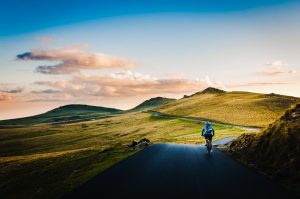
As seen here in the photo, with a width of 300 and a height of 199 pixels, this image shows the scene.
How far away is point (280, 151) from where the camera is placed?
18.4m

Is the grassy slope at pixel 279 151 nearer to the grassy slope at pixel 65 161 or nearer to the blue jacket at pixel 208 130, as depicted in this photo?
the blue jacket at pixel 208 130

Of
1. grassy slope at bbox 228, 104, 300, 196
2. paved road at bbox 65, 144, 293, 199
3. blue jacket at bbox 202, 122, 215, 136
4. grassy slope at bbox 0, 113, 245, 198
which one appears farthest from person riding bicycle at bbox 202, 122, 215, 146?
paved road at bbox 65, 144, 293, 199

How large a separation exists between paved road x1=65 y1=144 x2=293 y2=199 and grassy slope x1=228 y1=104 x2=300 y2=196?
53.6 inches

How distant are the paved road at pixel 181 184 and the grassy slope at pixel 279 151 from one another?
53.6 inches

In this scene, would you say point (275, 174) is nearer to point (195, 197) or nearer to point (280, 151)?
point (280, 151)

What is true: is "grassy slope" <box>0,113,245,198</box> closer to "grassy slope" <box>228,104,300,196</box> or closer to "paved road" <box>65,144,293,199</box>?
"paved road" <box>65,144,293,199</box>

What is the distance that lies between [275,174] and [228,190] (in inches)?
193

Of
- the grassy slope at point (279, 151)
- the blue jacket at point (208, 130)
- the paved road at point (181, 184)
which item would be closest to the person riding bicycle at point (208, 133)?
the blue jacket at point (208, 130)

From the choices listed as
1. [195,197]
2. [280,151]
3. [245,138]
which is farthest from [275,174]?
[245,138]

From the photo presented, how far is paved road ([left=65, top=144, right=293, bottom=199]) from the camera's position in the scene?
11445 mm

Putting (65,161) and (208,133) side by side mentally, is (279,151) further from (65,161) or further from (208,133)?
(65,161)

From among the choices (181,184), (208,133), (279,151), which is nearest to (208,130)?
(208,133)

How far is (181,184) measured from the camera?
42.9 ft

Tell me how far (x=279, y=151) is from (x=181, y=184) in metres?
8.45
